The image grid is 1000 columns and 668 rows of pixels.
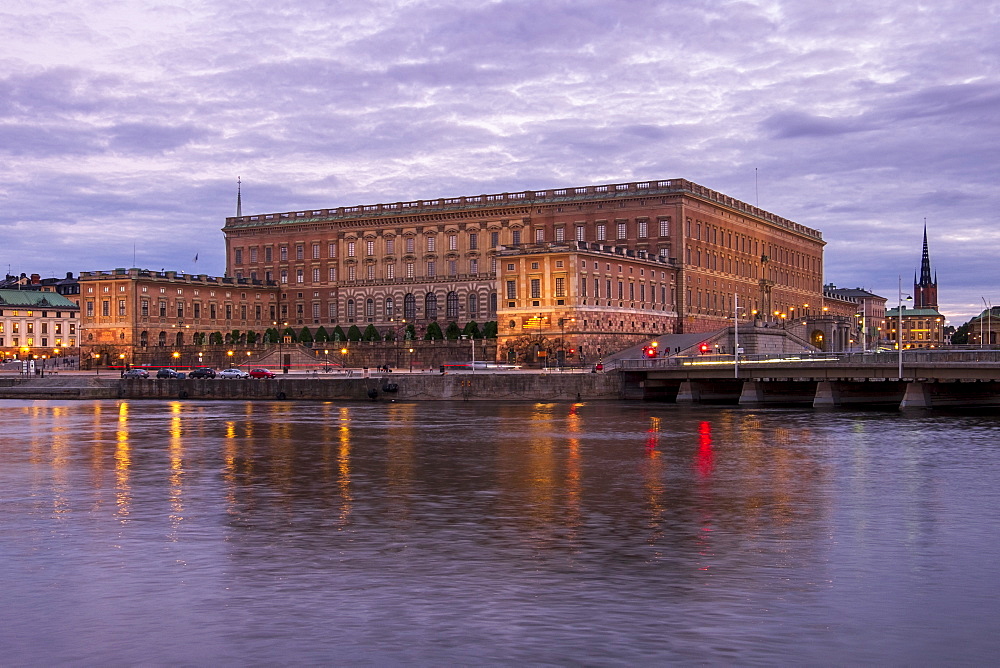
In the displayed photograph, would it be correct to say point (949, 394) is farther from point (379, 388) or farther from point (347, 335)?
point (347, 335)

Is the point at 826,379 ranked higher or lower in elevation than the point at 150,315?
lower

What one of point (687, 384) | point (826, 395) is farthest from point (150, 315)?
point (826, 395)

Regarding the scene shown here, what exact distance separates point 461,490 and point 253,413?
50.7 meters

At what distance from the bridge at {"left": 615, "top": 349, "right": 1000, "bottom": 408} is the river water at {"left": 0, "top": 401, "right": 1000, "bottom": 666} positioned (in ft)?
73.6

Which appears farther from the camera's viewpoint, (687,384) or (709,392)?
(709,392)

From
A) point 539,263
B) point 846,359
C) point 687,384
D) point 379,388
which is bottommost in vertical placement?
point 379,388

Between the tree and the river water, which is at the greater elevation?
the tree

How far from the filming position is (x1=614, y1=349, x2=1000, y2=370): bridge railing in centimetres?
7731

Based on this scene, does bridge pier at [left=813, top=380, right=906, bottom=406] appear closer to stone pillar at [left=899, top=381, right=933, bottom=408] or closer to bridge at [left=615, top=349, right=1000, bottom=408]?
bridge at [left=615, top=349, right=1000, bottom=408]

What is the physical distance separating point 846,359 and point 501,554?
64.6m

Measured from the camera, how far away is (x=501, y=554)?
2777 cm

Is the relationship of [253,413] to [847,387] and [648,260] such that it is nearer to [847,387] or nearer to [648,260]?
[847,387]

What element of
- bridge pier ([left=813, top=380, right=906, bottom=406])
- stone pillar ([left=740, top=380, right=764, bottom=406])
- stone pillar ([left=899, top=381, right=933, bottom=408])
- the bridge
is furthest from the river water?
stone pillar ([left=740, top=380, right=764, bottom=406])

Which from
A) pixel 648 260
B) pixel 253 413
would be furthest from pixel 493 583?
pixel 648 260
